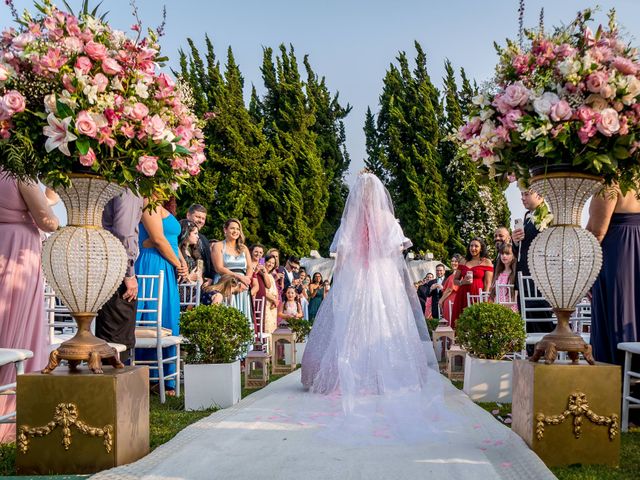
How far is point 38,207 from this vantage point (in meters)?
4.11

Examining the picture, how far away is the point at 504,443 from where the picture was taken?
12.3 feet

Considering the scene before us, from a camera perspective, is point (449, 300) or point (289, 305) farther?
point (289, 305)

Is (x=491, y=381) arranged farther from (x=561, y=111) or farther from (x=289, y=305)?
(x=289, y=305)

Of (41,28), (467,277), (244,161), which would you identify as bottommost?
(467,277)

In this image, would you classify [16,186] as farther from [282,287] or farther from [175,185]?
[282,287]

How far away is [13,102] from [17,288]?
145cm

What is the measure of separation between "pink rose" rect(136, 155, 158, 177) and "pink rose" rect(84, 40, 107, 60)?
56 cm

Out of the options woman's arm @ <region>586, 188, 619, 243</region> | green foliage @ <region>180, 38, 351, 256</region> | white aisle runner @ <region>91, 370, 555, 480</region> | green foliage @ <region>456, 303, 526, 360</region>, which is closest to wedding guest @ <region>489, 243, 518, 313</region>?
green foliage @ <region>456, 303, 526, 360</region>

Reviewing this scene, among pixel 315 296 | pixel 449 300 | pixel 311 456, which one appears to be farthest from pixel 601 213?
pixel 315 296

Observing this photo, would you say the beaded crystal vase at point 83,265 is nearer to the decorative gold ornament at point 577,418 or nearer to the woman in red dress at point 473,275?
the decorative gold ornament at point 577,418

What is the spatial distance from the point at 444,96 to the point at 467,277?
2279 centimetres

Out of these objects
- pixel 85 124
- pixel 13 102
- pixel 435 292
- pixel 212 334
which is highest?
pixel 13 102

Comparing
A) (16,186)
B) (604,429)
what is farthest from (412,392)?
(16,186)

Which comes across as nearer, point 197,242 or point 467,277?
point 197,242
